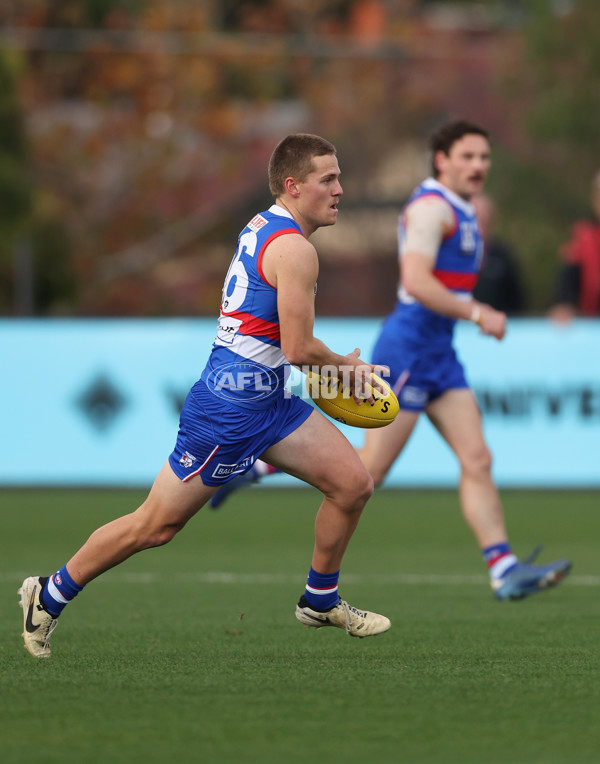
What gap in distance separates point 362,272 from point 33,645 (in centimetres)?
3115

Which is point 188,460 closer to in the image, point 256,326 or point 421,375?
point 256,326

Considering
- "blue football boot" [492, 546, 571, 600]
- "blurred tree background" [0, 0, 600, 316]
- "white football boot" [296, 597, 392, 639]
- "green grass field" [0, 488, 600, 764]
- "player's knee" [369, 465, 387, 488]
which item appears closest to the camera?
"green grass field" [0, 488, 600, 764]

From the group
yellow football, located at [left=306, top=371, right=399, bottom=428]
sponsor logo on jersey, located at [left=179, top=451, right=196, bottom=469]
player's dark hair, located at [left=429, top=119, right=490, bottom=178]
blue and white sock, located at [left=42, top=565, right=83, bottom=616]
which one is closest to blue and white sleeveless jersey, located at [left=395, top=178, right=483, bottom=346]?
player's dark hair, located at [left=429, top=119, right=490, bottom=178]

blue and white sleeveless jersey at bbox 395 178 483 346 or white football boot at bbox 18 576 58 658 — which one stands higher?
blue and white sleeveless jersey at bbox 395 178 483 346

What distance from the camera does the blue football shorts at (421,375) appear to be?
8000 mm

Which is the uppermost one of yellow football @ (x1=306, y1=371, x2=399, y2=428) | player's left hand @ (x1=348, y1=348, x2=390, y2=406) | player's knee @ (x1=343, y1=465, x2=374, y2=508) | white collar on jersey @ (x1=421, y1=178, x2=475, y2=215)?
white collar on jersey @ (x1=421, y1=178, x2=475, y2=215)

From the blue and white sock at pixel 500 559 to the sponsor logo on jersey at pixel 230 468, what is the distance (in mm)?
2393

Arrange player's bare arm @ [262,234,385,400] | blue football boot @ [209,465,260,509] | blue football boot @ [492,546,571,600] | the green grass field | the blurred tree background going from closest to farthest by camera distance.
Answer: the green grass field < player's bare arm @ [262,234,385,400] < blue football boot @ [492,546,571,600] < blue football boot @ [209,465,260,509] < the blurred tree background

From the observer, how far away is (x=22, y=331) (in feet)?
45.6

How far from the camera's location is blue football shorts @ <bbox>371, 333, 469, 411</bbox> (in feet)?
26.2

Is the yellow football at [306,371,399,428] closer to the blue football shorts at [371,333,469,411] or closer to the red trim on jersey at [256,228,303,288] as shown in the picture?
the red trim on jersey at [256,228,303,288]

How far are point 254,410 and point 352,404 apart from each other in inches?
18.1

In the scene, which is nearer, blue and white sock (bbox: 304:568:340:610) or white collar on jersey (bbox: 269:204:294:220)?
white collar on jersey (bbox: 269:204:294:220)

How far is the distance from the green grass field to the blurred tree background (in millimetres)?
19225
